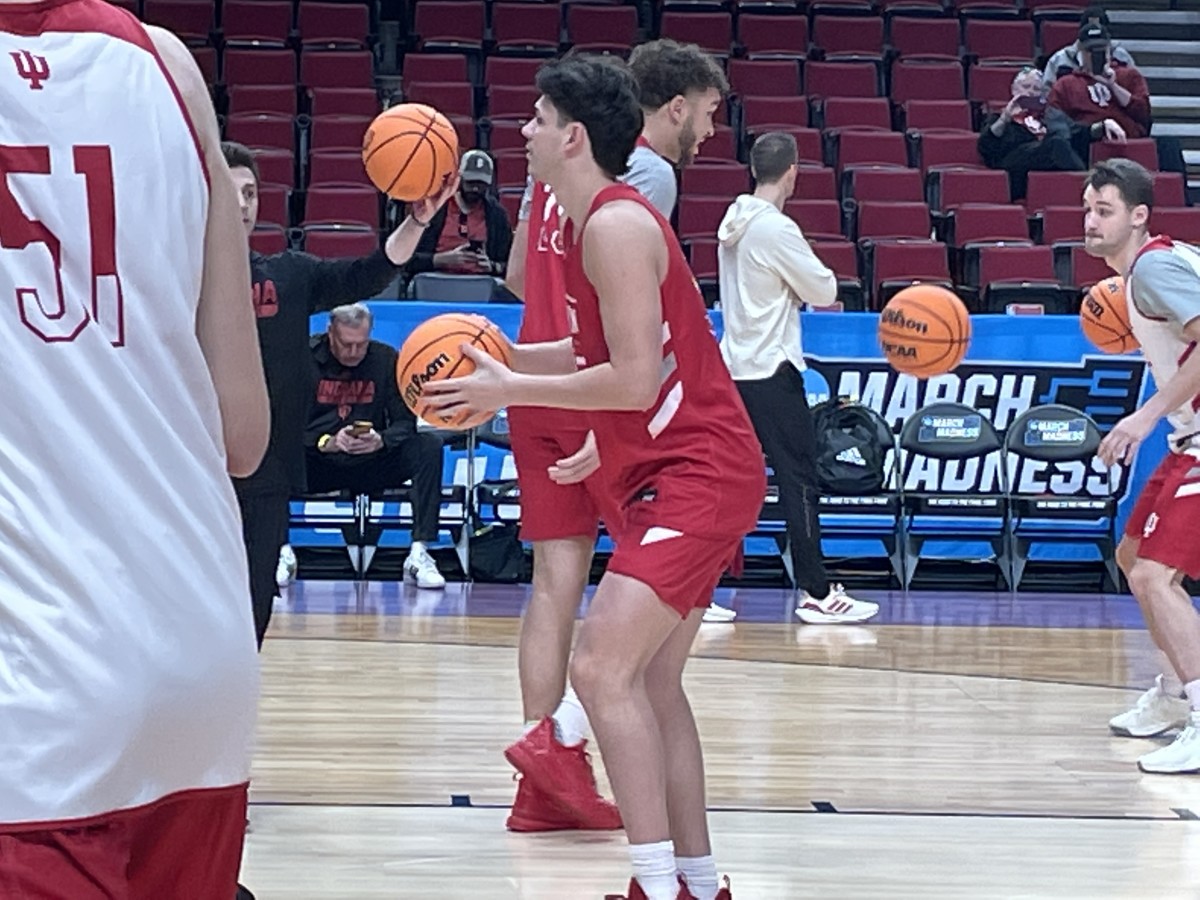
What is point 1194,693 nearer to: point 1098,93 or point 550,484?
point 550,484

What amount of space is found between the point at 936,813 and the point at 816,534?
136 inches

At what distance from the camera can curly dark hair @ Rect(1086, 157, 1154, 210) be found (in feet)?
18.6

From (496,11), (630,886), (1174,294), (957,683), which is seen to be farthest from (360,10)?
(630,886)

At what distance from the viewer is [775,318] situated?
317 inches

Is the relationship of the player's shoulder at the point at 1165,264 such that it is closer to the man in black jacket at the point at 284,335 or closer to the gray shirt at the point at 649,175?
the gray shirt at the point at 649,175

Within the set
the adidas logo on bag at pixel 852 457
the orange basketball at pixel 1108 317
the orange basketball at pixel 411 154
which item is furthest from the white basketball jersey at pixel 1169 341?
the adidas logo on bag at pixel 852 457

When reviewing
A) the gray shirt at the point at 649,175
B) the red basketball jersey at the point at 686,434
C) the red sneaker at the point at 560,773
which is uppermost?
the gray shirt at the point at 649,175

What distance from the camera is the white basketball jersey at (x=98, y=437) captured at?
1631 mm

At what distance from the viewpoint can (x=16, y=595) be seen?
1631 millimetres

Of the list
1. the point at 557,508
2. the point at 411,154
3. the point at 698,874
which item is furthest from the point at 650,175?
the point at 698,874

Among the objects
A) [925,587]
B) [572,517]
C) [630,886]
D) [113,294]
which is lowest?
[925,587]

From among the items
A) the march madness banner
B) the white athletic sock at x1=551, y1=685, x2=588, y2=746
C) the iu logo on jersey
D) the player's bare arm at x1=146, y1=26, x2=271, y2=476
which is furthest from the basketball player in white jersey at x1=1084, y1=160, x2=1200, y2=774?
the iu logo on jersey

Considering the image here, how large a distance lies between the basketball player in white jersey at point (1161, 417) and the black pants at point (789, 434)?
2395 mm

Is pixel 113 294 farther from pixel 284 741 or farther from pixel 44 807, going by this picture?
pixel 284 741
